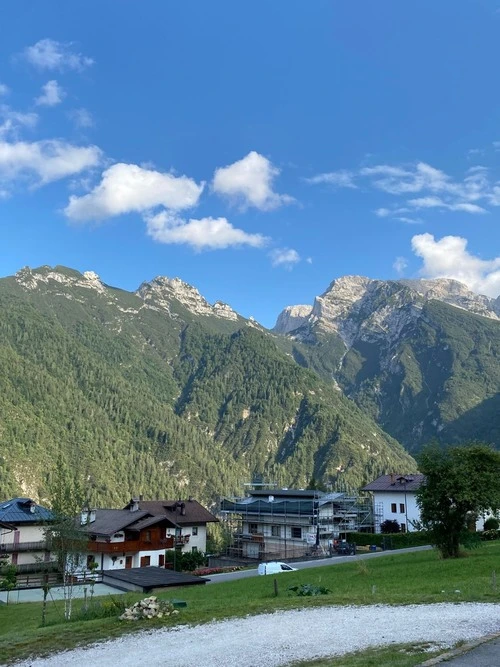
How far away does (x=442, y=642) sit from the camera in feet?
45.1

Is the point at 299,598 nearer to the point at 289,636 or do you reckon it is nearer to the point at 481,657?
the point at 289,636

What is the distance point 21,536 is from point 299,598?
54498 millimetres

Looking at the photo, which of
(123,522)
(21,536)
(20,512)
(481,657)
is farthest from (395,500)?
(481,657)

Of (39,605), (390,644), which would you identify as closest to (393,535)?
(39,605)

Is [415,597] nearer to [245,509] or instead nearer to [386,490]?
[386,490]

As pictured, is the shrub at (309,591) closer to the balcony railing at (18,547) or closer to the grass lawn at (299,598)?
the grass lawn at (299,598)

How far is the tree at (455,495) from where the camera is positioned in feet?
124

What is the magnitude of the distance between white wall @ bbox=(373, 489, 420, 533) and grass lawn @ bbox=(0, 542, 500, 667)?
43.2 metres

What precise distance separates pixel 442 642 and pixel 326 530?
239 feet

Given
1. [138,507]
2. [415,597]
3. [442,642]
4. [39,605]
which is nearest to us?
[442,642]

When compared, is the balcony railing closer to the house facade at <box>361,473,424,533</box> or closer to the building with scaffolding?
the building with scaffolding

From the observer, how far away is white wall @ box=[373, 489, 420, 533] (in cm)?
7831

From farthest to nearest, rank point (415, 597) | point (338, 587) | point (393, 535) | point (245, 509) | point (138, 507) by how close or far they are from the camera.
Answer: point (245, 509) < point (138, 507) < point (393, 535) < point (338, 587) < point (415, 597)

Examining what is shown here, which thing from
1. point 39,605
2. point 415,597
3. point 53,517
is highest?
point 53,517
